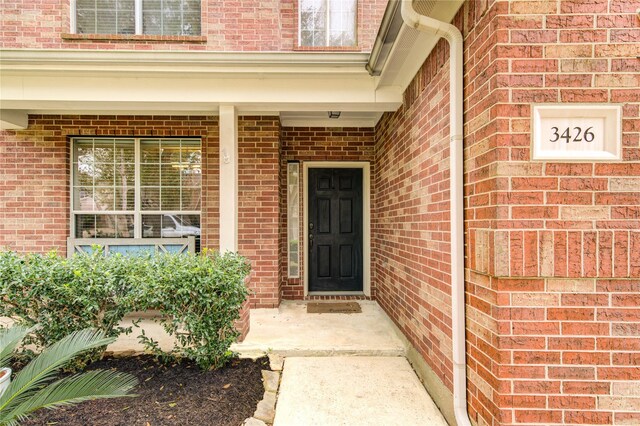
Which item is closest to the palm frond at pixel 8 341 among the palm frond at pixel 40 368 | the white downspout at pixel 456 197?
the palm frond at pixel 40 368

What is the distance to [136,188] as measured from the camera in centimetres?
454

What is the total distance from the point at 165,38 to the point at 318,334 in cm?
415

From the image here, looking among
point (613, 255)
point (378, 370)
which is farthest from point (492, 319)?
point (378, 370)

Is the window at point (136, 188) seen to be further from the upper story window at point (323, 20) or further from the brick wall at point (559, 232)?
the brick wall at point (559, 232)

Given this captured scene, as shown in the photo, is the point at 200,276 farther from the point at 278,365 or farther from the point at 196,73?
the point at 196,73

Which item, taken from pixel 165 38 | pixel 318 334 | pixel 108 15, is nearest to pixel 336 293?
pixel 318 334

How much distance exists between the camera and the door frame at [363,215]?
5090 millimetres

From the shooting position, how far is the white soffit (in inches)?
87.5

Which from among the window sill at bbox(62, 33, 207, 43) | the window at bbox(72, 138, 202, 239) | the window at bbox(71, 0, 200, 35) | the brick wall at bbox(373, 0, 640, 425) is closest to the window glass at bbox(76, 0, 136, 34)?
the window at bbox(71, 0, 200, 35)

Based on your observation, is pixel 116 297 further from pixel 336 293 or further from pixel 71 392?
pixel 336 293

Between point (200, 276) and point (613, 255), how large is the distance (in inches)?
107

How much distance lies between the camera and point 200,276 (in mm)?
2719

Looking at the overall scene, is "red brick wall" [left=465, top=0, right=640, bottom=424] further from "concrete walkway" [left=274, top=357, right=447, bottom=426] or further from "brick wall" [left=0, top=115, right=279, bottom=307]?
"brick wall" [left=0, top=115, right=279, bottom=307]

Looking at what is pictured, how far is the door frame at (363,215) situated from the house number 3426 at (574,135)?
338 cm
